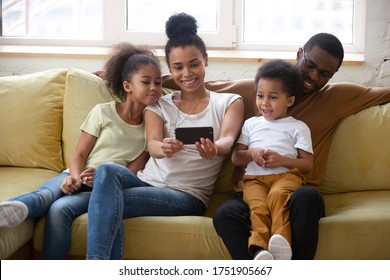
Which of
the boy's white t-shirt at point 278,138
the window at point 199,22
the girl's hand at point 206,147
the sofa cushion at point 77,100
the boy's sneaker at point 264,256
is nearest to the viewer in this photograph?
the boy's sneaker at point 264,256

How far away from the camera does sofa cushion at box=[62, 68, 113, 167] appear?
2465 mm

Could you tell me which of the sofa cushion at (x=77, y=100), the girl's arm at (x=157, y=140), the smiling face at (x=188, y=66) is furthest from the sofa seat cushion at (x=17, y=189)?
the smiling face at (x=188, y=66)

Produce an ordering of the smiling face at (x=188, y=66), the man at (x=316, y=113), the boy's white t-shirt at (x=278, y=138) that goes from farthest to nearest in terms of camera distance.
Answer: the smiling face at (x=188, y=66)
the boy's white t-shirt at (x=278, y=138)
the man at (x=316, y=113)

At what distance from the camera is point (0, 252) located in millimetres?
1801

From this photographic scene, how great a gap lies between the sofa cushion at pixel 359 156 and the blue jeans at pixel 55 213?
1.00 meters

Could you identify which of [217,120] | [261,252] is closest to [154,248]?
[261,252]

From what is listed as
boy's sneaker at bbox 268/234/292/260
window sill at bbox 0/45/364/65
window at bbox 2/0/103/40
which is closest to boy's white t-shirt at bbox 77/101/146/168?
window sill at bbox 0/45/364/65

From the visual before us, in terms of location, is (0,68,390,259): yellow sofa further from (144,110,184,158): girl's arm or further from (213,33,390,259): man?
(144,110,184,158): girl's arm

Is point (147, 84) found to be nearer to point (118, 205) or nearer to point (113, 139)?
point (113, 139)

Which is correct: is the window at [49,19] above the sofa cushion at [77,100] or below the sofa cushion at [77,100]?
above

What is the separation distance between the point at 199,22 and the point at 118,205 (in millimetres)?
1503

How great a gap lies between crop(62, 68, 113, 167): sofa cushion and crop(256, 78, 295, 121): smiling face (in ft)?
2.24

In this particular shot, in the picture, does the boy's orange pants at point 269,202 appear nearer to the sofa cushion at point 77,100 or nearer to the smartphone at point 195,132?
the smartphone at point 195,132

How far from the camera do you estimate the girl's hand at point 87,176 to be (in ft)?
6.93
